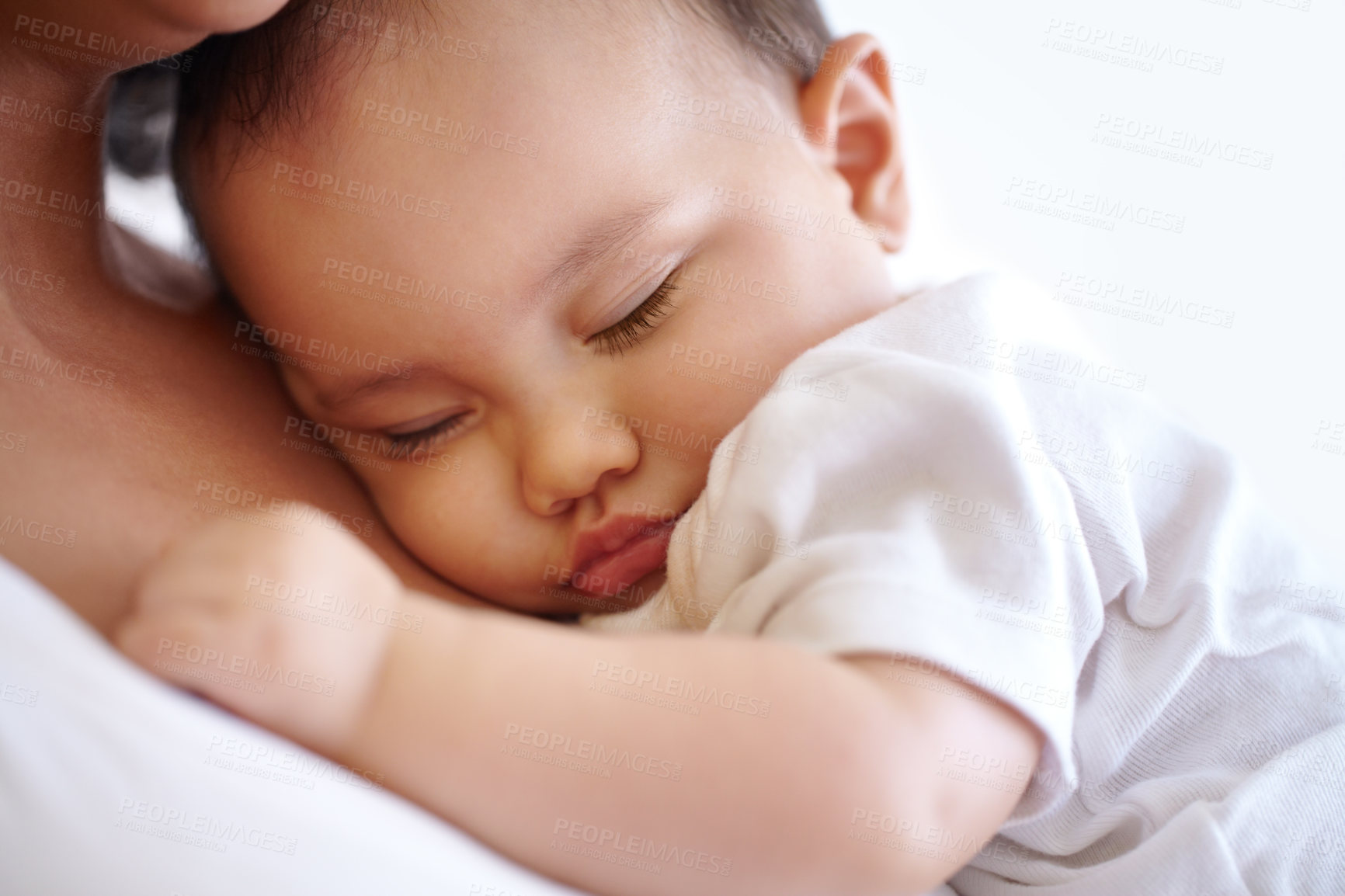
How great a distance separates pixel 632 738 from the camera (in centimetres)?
68

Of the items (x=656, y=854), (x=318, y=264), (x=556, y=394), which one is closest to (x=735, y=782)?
(x=656, y=854)

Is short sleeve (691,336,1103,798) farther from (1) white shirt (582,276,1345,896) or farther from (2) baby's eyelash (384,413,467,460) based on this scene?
(2) baby's eyelash (384,413,467,460)

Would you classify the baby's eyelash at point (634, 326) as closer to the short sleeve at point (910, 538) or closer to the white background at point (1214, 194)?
the short sleeve at point (910, 538)

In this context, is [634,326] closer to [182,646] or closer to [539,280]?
[539,280]

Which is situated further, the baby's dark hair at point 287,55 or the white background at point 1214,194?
the white background at point 1214,194

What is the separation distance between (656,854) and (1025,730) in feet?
0.93

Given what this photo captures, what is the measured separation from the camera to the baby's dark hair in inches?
40.8

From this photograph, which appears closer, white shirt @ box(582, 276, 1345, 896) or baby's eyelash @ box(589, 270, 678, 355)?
white shirt @ box(582, 276, 1345, 896)

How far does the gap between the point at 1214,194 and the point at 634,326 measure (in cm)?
133

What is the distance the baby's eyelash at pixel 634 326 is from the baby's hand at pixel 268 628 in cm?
43

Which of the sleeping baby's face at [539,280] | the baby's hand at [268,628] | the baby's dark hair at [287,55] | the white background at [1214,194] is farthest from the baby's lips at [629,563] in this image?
the white background at [1214,194]

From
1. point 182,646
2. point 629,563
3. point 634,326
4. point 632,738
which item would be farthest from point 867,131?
point 182,646

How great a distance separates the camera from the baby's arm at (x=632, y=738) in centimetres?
65

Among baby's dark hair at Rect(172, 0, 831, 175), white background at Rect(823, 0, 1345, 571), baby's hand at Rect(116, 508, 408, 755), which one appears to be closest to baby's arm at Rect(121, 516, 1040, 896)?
baby's hand at Rect(116, 508, 408, 755)
